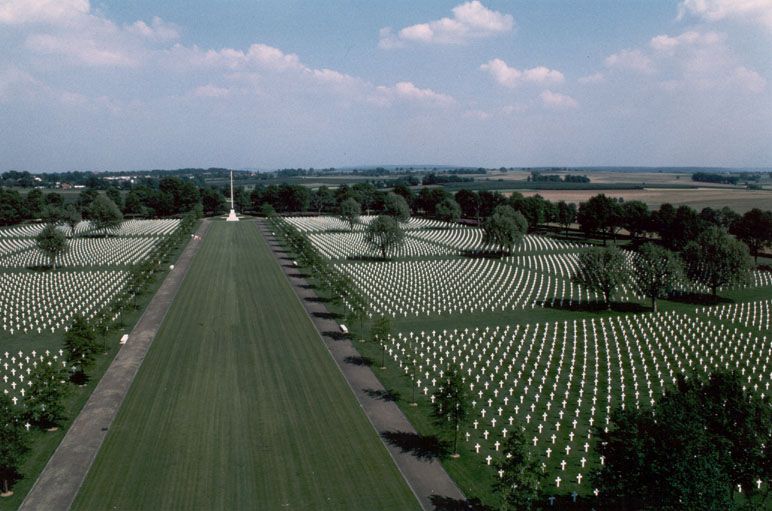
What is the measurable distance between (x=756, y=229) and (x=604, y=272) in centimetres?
5031

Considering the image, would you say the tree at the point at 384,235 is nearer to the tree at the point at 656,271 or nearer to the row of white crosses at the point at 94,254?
the row of white crosses at the point at 94,254

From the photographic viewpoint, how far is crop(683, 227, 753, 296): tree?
2515 inches

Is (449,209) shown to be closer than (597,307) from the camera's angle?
No

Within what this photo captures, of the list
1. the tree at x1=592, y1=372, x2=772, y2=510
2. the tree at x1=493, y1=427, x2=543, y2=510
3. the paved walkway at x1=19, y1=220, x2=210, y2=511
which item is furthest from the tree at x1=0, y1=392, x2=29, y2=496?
the tree at x1=592, y1=372, x2=772, y2=510

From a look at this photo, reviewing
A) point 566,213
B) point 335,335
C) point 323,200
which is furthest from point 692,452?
point 323,200

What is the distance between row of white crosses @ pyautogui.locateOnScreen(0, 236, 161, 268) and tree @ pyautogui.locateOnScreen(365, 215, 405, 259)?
39021mm

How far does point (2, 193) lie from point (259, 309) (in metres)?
130

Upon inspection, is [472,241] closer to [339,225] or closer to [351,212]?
[351,212]

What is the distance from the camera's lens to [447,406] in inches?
1152

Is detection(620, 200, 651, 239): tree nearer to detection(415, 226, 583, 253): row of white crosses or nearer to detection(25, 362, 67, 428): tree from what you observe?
detection(415, 226, 583, 253): row of white crosses

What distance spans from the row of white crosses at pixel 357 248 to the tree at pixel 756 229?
53915mm

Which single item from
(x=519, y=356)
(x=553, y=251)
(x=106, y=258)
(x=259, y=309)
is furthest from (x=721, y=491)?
(x=106, y=258)

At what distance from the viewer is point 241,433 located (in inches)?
1234

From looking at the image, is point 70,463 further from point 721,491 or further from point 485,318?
point 485,318
